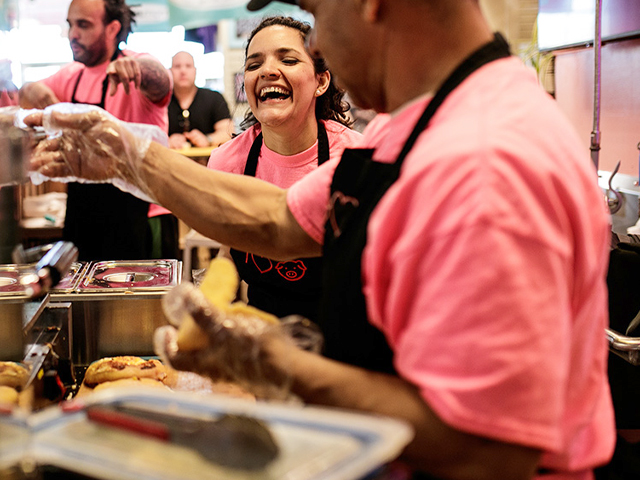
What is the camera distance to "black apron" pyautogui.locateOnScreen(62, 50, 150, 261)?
364 centimetres

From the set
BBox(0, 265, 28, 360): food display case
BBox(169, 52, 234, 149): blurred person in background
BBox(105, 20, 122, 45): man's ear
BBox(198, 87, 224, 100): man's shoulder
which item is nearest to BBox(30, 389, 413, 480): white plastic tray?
BBox(0, 265, 28, 360): food display case

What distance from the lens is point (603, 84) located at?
4340 millimetres

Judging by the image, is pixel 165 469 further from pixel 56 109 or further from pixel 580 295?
pixel 56 109

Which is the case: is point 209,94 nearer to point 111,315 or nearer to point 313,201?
point 111,315

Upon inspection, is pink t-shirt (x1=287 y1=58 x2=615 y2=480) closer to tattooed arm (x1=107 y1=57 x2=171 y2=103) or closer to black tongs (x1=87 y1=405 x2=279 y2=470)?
black tongs (x1=87 y1=405 x2=279 y2=470)

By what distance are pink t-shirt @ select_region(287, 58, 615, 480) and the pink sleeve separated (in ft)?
1.62

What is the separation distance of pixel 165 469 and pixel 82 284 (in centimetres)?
193

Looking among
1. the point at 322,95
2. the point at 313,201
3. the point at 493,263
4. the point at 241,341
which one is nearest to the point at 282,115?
Result: the point at 322,95

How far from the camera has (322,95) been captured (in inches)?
107

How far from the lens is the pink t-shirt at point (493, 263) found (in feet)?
2.22

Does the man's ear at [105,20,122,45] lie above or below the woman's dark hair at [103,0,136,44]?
below

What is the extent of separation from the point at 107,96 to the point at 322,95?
1.62 metres

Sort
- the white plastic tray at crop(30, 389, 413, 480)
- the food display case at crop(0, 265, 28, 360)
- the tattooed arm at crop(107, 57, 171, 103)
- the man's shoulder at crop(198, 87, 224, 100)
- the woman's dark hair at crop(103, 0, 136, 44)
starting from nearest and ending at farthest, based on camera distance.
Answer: the white plastic tray at crop(30, 389, 413, 480), the food display case at crop(0, 265, 28, 360), the tattooed arm at crop(107, 57, 171, 103), the woman's dark hair at crop(103, 0, 136, 44), the man's shoulder at crop(198, 87, 224, 100)

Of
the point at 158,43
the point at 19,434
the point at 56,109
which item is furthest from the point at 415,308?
the point at 158,43
